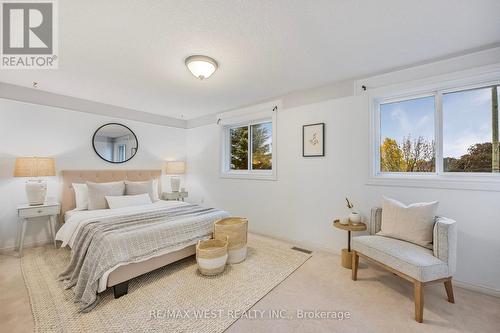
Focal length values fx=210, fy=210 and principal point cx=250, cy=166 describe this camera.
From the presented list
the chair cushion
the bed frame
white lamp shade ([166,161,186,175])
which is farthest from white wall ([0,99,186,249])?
the chair cushion

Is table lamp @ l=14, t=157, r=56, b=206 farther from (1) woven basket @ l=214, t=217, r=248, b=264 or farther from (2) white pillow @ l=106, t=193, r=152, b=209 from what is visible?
(1) woven basket @ l=214, t=217, r=248, b=264

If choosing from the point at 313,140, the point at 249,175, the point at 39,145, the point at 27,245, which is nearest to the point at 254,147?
the point at 249,175

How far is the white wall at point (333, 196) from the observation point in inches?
81.1

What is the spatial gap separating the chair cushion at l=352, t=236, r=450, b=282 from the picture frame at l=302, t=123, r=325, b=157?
1335mm

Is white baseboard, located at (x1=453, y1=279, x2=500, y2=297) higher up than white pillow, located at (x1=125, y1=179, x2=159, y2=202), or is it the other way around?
white pillow, located at (x1=125, y1=179, x2=159, y2=202)

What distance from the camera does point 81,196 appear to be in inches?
129

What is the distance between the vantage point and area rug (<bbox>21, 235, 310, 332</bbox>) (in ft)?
5.29

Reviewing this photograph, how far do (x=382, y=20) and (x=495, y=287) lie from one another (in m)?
2.67

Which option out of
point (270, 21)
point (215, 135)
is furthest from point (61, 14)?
point (215, 135)

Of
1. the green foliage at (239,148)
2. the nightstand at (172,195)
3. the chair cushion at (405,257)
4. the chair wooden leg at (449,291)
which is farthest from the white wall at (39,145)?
the chair wooden leg at (449,291)

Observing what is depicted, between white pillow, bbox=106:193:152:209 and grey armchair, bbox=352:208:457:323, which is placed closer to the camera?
grey armchair, bbox=352:208:457:323

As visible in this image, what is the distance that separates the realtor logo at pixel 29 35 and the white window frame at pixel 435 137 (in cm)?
337

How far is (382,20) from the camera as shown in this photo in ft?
5.65

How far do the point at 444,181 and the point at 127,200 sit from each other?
13.7ft
